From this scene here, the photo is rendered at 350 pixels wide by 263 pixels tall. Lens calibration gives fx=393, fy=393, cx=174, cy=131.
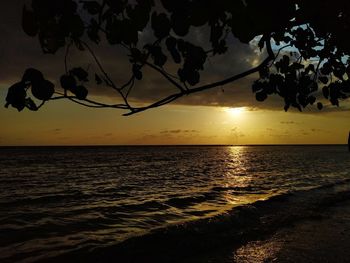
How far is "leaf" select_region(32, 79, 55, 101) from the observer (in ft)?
7.47

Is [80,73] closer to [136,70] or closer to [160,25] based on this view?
[136,70]

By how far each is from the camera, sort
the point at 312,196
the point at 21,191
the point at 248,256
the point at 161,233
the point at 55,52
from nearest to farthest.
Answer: the point at 55,52
the point at 248,256
the point at 161,233
the point at 312,196
the point at 21,191

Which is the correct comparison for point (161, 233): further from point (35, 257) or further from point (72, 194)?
point (72, 194)

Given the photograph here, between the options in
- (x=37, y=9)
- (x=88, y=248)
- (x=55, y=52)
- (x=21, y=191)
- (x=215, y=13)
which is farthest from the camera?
(x=21, y=191)

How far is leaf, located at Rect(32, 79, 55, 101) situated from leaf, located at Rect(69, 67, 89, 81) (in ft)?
1.70

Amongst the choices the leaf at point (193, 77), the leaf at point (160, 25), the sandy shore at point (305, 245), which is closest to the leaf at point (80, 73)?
the leaf at point (160, 25)

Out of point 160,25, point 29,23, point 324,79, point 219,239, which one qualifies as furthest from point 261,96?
point 219,239

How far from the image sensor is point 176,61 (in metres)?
2.80

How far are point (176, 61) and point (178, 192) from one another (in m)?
23.2

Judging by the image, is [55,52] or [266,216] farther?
[266,216]

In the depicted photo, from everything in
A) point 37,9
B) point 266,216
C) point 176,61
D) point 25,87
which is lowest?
point 266,216

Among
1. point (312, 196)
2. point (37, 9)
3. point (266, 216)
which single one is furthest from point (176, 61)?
point (312, 196)

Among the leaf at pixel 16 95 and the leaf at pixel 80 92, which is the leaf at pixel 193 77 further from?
the leaf at pixel 16 95

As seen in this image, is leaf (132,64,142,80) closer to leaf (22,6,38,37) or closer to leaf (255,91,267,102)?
leaf (22,6,38,37)
